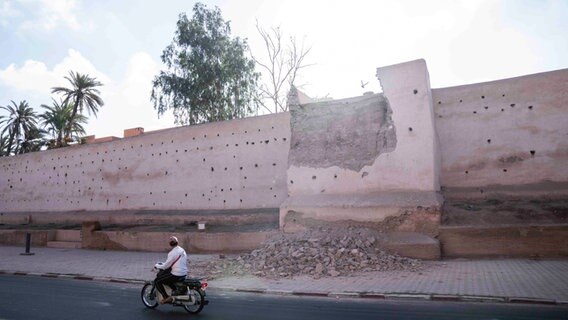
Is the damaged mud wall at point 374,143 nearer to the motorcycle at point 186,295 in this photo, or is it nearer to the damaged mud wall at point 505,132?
the damaged mud wall at point 505,132

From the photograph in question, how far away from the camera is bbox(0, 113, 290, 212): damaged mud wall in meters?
17.0

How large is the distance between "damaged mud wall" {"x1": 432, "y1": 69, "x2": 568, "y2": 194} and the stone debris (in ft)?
14.2

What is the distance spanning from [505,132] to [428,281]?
7031 millimetres

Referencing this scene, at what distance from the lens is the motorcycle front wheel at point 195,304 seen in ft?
22.4

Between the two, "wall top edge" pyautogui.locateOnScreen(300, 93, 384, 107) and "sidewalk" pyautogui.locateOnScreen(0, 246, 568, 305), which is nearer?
"sidewalk" pyautogui.locateOnScreen(0, 246, 568, 305)

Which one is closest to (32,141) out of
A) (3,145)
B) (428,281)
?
(3,145)

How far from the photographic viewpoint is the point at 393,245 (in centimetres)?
1124

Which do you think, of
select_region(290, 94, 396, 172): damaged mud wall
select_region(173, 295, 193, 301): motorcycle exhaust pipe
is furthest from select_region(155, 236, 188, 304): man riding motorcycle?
select_region(290, 94, 396, 172): damaged mud wall

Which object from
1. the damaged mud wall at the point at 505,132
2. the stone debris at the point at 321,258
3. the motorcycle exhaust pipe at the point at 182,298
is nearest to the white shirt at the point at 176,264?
the motorcycle exhaust pipe at the point at 182,298

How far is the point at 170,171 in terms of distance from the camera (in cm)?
1961

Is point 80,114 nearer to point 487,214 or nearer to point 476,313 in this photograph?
point 487,214

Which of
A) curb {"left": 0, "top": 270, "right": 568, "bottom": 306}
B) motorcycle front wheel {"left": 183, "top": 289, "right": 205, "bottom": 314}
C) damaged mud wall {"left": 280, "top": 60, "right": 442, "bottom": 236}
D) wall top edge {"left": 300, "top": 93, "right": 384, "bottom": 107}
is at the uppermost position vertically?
wall top edge {"left": 300, "top": 93, "right": 384, "bottom": 107}

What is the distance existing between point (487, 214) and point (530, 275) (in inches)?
129

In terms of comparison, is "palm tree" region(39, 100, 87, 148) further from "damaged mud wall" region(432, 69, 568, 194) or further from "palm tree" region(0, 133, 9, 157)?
"damaged mud wall" region(432, 69, 568, 194)
